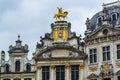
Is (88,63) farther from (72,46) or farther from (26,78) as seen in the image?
(26,78)

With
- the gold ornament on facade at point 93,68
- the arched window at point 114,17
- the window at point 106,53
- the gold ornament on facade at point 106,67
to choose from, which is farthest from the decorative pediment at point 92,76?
the arched window at point 114,17

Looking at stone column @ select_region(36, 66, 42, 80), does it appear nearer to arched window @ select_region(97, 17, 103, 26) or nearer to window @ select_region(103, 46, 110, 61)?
window @ select_region(103, 46, 110, 61)

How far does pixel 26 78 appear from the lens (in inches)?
1825

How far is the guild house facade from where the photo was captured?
140ft

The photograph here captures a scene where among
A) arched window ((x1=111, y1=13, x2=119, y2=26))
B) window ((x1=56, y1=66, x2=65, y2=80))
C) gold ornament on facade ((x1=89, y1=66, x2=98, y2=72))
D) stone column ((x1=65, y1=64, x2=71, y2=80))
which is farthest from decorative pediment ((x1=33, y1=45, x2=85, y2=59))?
arched window ((x1=111, y1=13, x2=119, y2=26))

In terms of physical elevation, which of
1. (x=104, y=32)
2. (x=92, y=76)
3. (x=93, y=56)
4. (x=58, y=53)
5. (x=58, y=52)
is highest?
(x=104, y=32)

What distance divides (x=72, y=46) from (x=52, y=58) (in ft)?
8.81

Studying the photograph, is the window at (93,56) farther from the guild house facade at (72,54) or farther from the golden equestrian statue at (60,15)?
the golden equestrian statue at (60,15)

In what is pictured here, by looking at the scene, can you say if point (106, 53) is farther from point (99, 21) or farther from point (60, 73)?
point (60, 73)

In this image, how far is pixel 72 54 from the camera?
45.0 metres

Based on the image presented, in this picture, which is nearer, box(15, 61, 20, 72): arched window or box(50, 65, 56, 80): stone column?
box(50, 65, 56, 80): stone column

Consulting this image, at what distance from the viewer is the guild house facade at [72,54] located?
140 feet

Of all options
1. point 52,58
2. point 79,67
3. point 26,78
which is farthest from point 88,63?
point 26,78

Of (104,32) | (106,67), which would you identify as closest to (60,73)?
(106,67)
